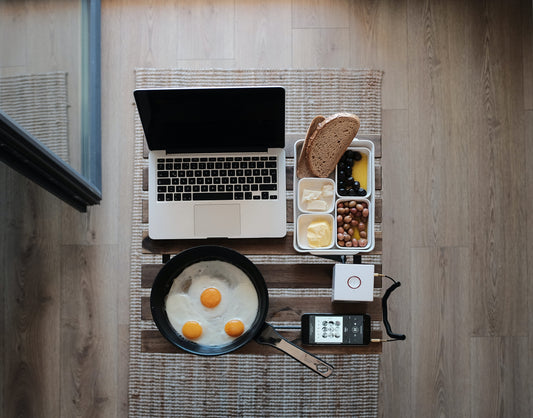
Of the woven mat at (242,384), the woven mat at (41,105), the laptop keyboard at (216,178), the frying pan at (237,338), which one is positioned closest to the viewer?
the frying pan at (237,338)

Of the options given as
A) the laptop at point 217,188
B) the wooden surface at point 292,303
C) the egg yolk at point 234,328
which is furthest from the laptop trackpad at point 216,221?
the egg yolk at point 234,328

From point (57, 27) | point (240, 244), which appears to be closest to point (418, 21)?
point (240, 244)

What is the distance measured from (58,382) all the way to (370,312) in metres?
1.37

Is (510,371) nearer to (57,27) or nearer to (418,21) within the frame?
(418,21)

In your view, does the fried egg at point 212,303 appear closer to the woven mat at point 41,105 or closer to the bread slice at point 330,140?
the bread slice at point 330,140

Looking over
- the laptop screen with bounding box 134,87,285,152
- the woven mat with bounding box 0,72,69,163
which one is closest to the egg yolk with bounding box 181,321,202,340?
the laptop screen with bounding box 134,87,285,152

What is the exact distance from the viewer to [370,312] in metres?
1.30

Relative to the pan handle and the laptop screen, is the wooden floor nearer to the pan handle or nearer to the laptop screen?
the laptop screen

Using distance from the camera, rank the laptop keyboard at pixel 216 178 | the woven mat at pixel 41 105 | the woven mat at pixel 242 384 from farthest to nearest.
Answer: the woven mat at pixel 242 384
the laptop keyboard at pixel 216 178
the woven mat at pixel 41 105

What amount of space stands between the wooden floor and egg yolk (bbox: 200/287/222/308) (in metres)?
0.80

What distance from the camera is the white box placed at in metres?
1.24

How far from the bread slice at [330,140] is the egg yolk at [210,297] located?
464mm

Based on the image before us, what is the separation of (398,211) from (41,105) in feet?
4.70

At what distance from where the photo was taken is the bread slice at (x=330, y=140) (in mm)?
1228
